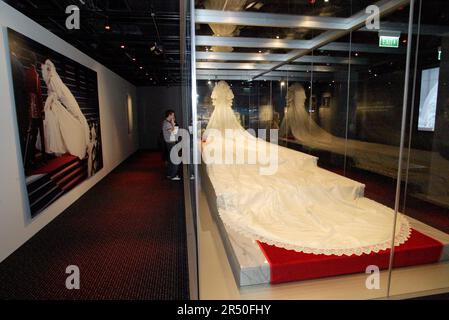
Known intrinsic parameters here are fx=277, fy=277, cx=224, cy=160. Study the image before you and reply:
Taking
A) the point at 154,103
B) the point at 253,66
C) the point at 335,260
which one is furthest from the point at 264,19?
the point at 154,103

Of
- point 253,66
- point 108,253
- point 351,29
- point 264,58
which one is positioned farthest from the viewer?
point 253,66

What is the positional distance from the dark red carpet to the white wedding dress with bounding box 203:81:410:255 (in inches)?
28.5

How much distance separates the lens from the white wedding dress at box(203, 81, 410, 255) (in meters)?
2.21

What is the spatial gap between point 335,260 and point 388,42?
3122mm

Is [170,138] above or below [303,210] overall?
above

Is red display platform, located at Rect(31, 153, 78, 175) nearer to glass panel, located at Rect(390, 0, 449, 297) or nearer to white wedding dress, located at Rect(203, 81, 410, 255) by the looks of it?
white wedding dress, located at Rect(203, 81, 410, 255)

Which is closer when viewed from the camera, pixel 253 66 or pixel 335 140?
pixel 335 140

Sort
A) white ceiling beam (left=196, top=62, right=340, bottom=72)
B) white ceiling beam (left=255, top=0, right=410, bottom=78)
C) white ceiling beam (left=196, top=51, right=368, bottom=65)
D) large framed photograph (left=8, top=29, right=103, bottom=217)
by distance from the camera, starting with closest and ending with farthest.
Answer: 1. white ceiling beam (left=255, top=0, right=410, bottom=78)
2. large framed photograph (left=8, top=29, right=103, bottom=217)
3. white ceiling beam (left=196, top=51, right=368, bottom=65)
4. white ceiling beam (left=196, top=62, right=340, bottom=72)

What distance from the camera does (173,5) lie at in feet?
11.3

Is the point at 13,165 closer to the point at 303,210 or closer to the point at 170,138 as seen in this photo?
the point at 303,210

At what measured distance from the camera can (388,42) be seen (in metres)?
3.66

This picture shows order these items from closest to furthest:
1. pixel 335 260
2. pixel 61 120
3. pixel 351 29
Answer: pixel 335 260
pixel 351 29
pixel 61 120

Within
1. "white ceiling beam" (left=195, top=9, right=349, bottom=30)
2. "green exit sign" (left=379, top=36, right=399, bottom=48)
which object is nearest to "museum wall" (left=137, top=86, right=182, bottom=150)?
"white ceiling beam" (left=195, top=9, right=349, bottom=30)
